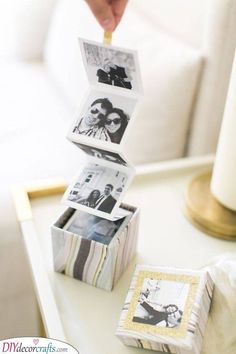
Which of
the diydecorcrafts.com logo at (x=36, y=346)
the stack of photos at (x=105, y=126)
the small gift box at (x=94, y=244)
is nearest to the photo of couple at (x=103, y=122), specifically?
the stack of photos at (x=105, y=126)

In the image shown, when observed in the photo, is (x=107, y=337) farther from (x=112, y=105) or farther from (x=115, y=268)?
(x=112, y=105)

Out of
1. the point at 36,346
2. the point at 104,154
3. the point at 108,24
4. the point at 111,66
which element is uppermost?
the point at 108,24

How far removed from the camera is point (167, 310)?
1.93 feet

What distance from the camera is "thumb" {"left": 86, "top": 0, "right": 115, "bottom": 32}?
0.70m

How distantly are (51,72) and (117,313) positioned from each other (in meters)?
0.94

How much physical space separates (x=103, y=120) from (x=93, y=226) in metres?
0.16

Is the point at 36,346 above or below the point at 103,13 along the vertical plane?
below

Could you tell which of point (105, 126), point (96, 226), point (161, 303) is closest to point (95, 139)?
point (105, 126)

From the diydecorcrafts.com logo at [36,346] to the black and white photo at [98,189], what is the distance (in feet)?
0.61

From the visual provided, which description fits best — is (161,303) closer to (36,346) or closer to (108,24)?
(36,346)

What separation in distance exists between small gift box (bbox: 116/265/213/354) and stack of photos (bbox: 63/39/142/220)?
0.11m

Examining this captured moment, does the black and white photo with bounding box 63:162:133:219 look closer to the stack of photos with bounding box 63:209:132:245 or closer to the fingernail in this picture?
the stack of photos with bounding box 63:209:132:245

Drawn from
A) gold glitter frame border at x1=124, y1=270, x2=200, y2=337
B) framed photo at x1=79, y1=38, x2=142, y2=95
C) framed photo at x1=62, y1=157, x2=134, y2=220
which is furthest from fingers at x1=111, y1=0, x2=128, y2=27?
gold glitter frame border at x1=124, y1=270, x2=200, y2=337

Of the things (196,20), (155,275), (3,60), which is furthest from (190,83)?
(3,60)
